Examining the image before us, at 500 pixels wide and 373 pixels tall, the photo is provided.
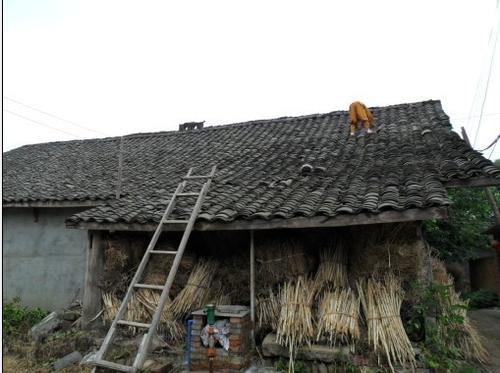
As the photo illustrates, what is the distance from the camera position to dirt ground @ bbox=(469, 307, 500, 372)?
5.63 metres

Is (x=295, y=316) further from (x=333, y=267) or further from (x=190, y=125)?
(x=190, y=125)

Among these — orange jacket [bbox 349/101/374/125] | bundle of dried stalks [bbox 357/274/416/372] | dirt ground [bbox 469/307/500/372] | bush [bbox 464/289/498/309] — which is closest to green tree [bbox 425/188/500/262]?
dirt ground [bbox 469/307/500/372]

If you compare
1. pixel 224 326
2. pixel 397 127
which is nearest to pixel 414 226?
pixel 224 326

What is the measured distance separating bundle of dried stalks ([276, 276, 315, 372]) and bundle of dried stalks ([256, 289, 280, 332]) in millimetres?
136

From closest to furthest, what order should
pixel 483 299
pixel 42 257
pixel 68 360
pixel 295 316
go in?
pixel 295 316 < pixel 68 360 < pixel 42 257 < pixel 483 299

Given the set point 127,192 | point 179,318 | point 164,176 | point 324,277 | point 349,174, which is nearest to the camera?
point 324,277

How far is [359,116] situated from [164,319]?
6.16m

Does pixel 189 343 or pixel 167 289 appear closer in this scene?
pixel 167 289

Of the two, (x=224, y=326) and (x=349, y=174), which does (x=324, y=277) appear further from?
(x=349, y=174)

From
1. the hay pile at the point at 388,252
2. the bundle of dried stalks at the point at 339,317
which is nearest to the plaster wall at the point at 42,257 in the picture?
the bundle of dried stalks at the point at 339,317

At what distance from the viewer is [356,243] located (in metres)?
5.31

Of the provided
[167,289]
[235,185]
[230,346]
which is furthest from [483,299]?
[167,289]

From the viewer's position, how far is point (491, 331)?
331 inches

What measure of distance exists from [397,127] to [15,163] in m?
11.7
